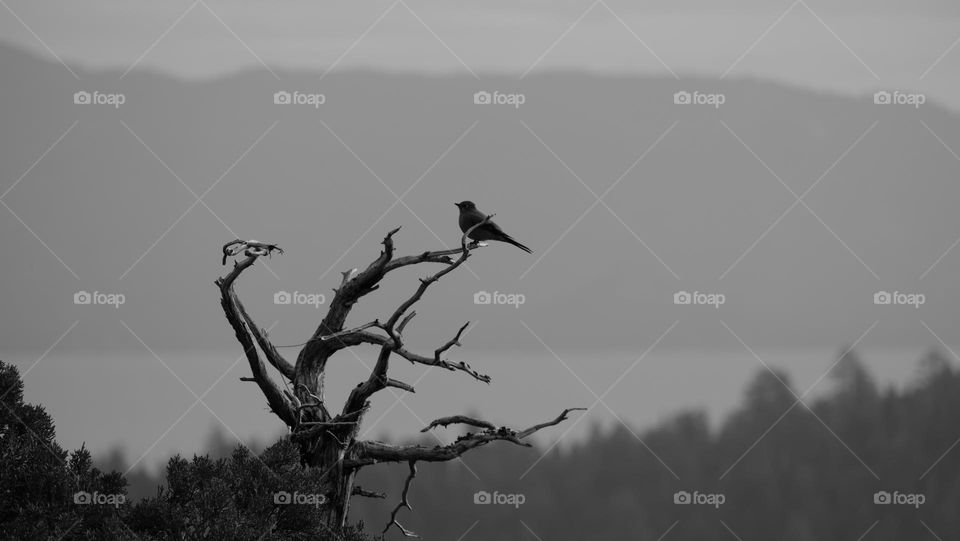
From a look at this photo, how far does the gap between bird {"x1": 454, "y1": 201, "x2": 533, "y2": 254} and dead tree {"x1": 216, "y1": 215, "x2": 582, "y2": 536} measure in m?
0.17

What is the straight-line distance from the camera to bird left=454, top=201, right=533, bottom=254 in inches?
400

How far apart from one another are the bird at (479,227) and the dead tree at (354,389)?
0.17m

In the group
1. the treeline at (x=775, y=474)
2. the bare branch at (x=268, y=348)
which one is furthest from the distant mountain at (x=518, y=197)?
the bare branch at (x=268, y=348)

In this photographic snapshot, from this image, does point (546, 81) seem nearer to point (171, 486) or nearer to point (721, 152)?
point (721, 152)

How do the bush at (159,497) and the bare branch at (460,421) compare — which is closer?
the bush at (159,497)

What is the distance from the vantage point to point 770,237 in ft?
257

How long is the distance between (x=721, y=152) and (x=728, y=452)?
34.2 m

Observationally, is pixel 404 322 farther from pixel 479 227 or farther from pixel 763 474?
pixel 763 474

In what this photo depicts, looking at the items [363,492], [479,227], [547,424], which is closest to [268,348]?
[363,492]

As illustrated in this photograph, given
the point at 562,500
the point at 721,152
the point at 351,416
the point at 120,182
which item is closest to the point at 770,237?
the point at 721,152

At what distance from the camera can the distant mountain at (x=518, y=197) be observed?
53.4m

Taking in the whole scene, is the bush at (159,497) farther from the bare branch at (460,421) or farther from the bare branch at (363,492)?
the bare branch at (460,421)

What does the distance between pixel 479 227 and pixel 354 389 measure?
2.14 meters

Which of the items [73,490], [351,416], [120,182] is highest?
[120,182]
